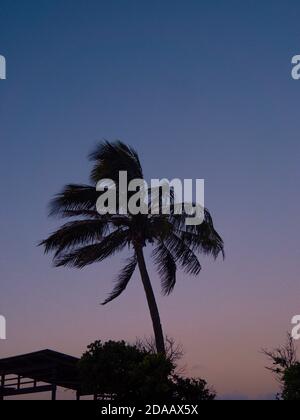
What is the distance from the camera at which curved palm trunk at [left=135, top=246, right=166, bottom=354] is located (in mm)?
25156

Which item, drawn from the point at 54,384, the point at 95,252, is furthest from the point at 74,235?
the point at 54,384

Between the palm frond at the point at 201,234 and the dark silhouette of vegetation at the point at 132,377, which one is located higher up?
the palm frond at the point at 201,234

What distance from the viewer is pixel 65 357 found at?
25922 mm

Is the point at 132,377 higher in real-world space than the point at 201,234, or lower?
lower

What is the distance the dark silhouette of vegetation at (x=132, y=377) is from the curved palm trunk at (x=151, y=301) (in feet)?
8.68

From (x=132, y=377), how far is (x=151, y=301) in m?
5.57

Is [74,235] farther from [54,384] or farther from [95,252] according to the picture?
[54,384]

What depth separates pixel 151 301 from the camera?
2611cm

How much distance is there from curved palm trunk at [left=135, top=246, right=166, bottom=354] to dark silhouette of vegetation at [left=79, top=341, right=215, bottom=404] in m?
2.64

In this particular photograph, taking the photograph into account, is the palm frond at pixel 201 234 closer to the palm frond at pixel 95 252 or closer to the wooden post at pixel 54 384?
the palm frond at pixel 95 252

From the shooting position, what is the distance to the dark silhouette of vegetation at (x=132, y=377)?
20.7 metres
